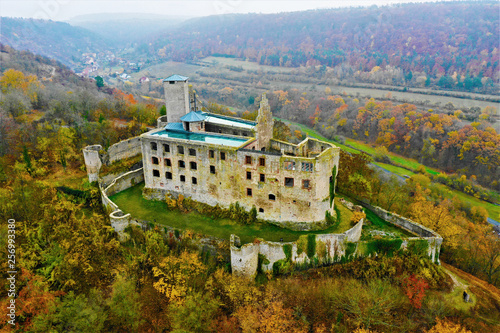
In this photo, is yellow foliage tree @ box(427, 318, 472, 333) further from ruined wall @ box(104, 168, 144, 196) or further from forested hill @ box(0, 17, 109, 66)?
forested hill @ box(0, 17, 109, 66)

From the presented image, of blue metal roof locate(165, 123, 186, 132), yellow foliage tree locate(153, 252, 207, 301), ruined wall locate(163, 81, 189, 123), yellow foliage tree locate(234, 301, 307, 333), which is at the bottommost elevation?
yellow foliage tree locate(234, 301, 307, 333)


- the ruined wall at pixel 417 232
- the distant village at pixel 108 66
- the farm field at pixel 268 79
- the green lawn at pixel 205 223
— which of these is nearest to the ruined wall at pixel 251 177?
the green lawn at pixel 205 223

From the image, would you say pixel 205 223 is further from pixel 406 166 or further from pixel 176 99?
pixel 406 166

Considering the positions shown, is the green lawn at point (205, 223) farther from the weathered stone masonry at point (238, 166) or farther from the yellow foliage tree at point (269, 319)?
the yellow foliage tree at point (269, 319)

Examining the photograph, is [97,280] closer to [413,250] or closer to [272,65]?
[413,250]

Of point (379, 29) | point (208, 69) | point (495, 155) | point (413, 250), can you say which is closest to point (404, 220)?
point (413, 250)

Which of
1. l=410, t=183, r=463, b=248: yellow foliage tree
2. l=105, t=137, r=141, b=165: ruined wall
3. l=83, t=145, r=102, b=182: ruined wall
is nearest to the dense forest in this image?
l=410, t=183, r=463, b=248: yellow foliage tree
